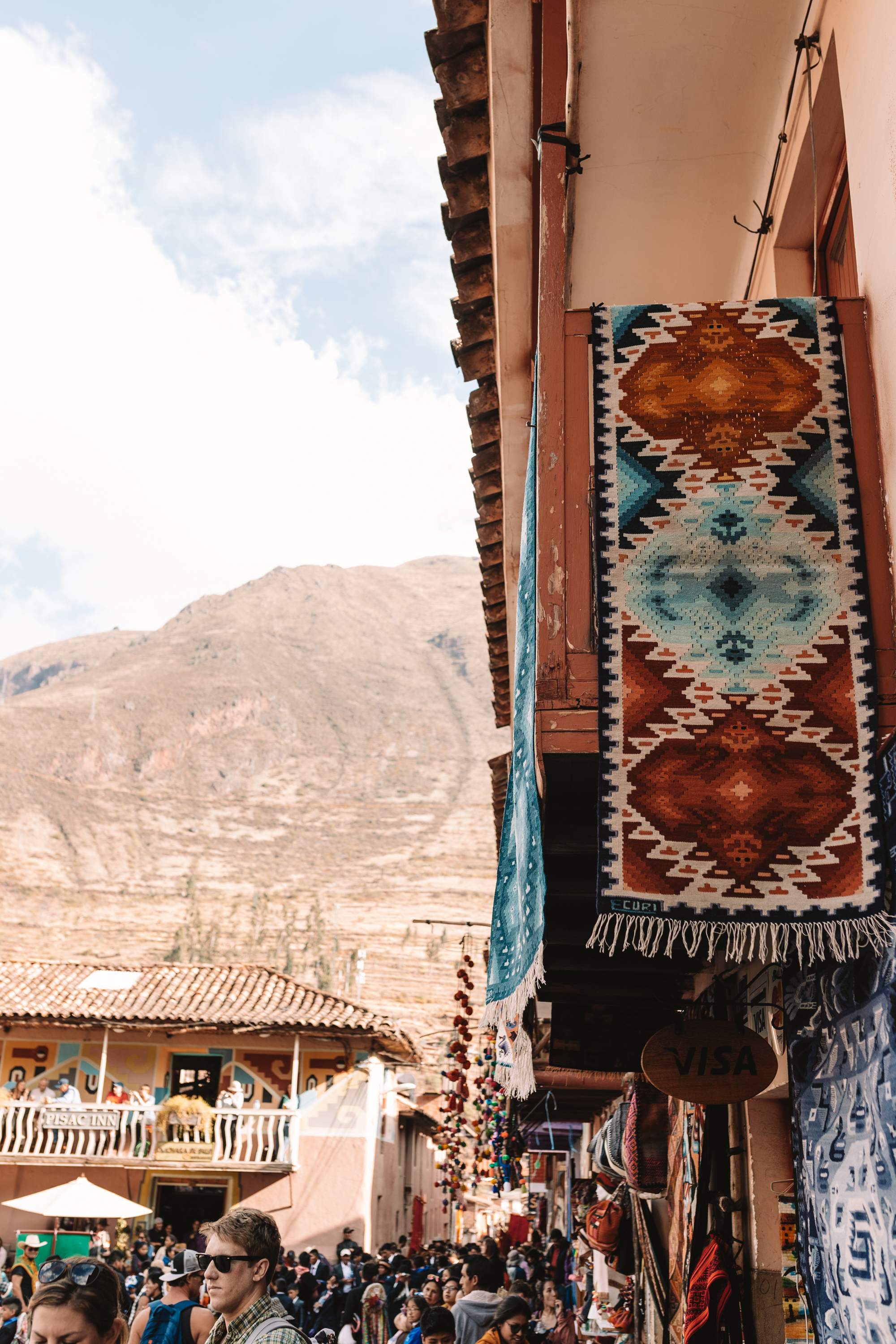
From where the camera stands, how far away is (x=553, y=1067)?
638 cm

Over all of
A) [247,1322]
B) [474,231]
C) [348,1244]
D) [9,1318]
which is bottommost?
[348,1244]

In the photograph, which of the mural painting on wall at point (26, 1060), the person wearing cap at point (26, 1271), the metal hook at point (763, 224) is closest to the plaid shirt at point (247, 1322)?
the metal hook at point (763, 224)

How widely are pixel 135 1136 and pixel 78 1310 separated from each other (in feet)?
57.7

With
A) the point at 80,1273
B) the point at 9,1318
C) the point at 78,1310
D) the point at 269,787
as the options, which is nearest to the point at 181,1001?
the point at 9,1318

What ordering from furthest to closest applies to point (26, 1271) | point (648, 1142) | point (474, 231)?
point (26, 1271) → point (648, 1142) → point (474, 231)

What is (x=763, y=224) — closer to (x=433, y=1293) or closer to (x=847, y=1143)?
(x=847, y=1143)

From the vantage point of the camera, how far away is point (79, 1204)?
1195 centimetres

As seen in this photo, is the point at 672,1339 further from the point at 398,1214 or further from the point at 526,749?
the point at 398,1214

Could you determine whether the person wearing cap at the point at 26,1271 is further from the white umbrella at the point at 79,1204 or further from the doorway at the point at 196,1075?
the doorway at the point at 196,1075

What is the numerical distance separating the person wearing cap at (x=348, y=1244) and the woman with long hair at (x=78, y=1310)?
14.4m

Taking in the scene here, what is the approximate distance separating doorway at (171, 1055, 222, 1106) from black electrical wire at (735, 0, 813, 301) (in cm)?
1829

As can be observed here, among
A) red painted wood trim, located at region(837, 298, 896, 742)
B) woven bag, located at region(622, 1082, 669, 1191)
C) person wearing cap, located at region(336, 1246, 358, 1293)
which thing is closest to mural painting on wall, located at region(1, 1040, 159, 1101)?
person wearing cap, located at region(336, 1246, 358, 1293)

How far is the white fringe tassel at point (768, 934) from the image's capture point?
8.50 feet

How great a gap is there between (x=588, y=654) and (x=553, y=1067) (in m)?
4.10
